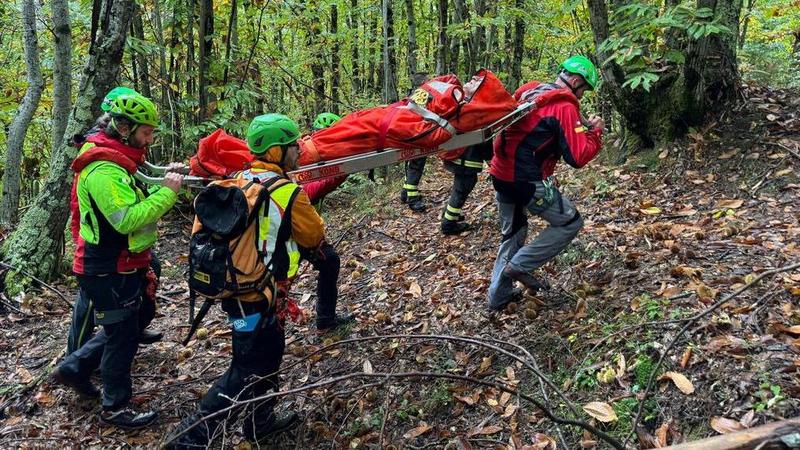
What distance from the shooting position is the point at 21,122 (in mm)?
10297

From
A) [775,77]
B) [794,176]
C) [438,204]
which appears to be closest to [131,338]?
[438,204]

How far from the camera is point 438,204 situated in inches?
355

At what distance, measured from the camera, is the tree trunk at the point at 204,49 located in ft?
31.1

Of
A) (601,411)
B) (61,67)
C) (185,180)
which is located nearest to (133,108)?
(185,180)

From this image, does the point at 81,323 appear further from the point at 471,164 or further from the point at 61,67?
the point at 61,67

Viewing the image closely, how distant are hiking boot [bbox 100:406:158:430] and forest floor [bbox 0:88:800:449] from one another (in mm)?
86

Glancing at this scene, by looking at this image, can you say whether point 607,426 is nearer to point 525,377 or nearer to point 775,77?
point 525,377

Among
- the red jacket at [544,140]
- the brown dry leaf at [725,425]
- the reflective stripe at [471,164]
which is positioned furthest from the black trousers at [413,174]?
the brown dry leaf at [725,425]

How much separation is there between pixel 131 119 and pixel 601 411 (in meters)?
4.03

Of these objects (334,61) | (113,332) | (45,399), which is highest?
(334,61)

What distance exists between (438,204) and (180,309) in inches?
162

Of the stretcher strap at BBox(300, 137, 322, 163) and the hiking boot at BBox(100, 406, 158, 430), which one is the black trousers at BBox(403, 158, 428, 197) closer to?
the stretcher strap at BBox(300, 137, 322, 163)

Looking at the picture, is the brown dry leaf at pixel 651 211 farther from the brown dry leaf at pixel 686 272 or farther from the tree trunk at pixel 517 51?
the tree trunk at pixel 517 51

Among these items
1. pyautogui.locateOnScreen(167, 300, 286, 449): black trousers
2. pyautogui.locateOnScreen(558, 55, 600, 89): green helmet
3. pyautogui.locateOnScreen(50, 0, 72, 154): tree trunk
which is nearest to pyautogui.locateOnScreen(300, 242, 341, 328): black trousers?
pyautogui.locateOnScreen(167, 300, 286, 449): black trousers
